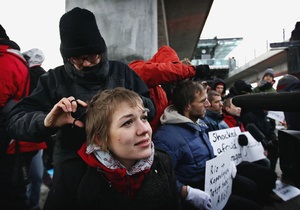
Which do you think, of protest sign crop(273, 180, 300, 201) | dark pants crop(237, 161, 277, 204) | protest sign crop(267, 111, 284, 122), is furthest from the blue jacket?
protest sign crop(267, 111, 284, 122)

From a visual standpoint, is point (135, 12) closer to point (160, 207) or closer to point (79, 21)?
point (79, 21)

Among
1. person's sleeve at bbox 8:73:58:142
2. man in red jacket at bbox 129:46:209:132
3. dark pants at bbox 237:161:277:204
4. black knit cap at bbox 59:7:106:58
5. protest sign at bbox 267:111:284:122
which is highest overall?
black knit cap at bbox 59:7:106:58

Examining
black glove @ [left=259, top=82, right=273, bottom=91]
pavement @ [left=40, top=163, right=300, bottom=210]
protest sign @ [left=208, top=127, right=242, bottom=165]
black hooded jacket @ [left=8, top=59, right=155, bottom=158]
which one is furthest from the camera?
black glove @ [left=259, top=82, right=273, bottom=91]

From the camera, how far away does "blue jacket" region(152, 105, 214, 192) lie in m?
1.76

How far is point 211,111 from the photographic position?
9.34 feet

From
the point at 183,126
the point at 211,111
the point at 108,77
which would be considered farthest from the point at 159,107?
the point at 211,111

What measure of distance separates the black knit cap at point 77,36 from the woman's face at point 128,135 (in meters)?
0.43

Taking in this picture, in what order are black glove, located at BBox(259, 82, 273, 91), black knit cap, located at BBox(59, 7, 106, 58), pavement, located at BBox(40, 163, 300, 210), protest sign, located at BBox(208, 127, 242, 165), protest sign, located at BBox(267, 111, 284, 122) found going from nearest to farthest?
black knit cap, located at BBox(59, 7, 106, 58), protest sign, located at BBox(208, 127, 242, 165), pavement, located at BBox(40, 163, 300, 210), protest sign, located at BBox(267, 111, 284, 122), black glove, located at BBox(259, 82, 273, 91)

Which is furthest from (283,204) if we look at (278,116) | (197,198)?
(197,198)

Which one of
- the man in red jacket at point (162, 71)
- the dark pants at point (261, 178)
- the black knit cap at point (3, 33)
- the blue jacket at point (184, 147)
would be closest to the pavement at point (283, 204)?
the dark pants at point (261, 178)

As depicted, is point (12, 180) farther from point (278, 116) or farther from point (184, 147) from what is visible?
point (278, 116)

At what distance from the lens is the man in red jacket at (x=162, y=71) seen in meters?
1.81

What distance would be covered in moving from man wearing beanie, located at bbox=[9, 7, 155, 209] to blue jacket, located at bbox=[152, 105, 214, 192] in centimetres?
44

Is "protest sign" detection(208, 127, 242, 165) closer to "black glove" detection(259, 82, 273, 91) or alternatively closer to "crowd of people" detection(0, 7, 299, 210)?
"crowd of people" detection(0, 7, 299, 210)
